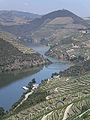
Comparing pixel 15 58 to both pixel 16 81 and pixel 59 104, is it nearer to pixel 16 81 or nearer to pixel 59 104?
pixel 16 81

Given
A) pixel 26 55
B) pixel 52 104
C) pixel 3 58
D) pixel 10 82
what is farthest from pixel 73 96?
pixel 26 55

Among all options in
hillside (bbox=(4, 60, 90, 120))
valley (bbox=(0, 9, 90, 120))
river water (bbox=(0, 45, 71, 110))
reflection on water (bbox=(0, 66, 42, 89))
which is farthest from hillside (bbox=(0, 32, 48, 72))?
hillside (bbox=(4, 60, 90, 120))

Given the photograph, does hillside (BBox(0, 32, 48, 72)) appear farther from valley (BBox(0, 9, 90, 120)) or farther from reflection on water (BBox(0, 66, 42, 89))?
reflection on water (BBox(0, 66, 42, 89))

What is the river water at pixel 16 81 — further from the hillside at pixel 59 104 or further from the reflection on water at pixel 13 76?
the hillside at pixel 59 104

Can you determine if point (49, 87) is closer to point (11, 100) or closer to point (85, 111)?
point (11, 100)

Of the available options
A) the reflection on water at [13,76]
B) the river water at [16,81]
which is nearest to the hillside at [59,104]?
the river water at [16,81]
